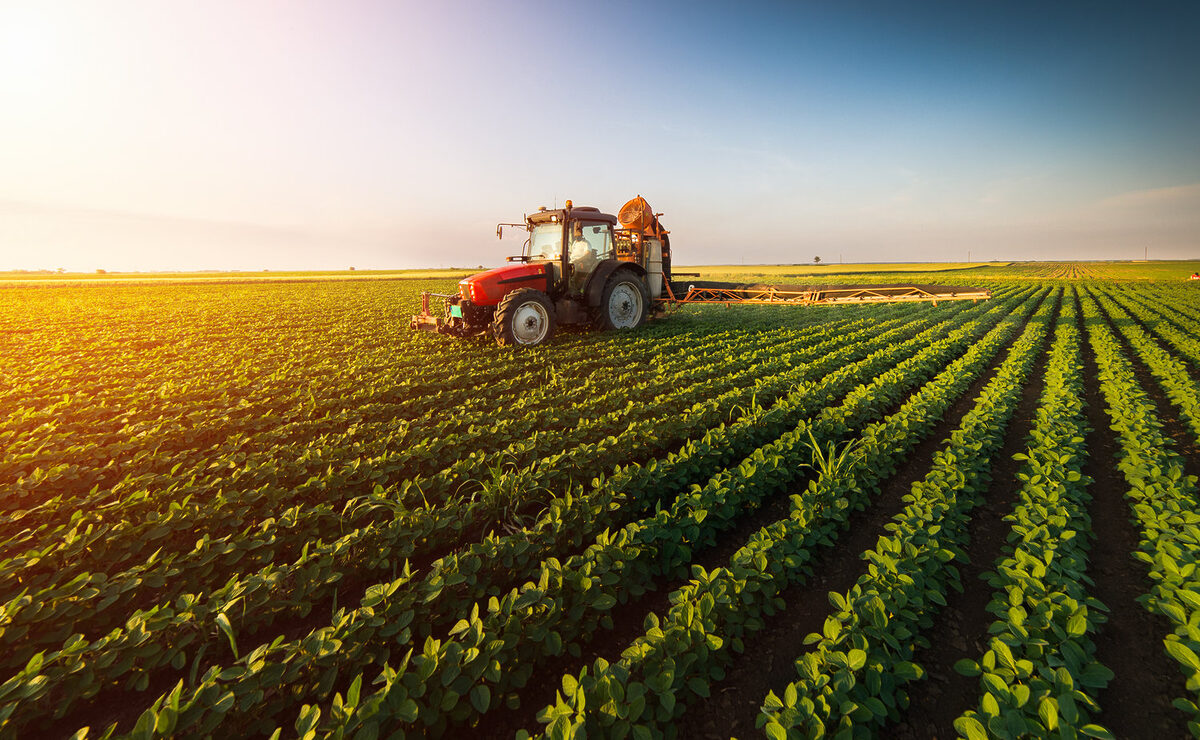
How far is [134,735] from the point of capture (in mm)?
1643

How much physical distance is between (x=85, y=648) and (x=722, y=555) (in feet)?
11.3

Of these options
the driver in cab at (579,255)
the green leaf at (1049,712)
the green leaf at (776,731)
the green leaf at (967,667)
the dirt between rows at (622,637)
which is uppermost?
the driver in cab at (579,255)

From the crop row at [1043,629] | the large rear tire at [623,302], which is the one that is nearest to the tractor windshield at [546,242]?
the large rear tire at [623,302]

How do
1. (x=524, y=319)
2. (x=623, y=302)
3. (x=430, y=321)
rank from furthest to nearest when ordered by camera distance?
1. (x=623, y=302)
2. (x=430, y=321)
3. (x=524, y=319)

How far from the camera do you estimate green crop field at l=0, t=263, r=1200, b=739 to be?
6.56ft

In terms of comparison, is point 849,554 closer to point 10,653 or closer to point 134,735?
point 134,735

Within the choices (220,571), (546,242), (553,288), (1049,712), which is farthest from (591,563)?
(546,242)

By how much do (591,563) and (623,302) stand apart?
881 cm

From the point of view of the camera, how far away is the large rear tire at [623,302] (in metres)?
10.4

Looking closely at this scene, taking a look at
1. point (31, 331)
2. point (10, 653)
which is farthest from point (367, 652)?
point (31, 331)

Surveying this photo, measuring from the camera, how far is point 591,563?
2.66 metres

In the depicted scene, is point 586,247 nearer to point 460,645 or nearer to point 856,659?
point 460,645

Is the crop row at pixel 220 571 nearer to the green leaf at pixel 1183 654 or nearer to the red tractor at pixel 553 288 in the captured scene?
the green leaf at pixel 1183 654

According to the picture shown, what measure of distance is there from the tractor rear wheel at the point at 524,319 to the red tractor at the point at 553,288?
2 centimetres
